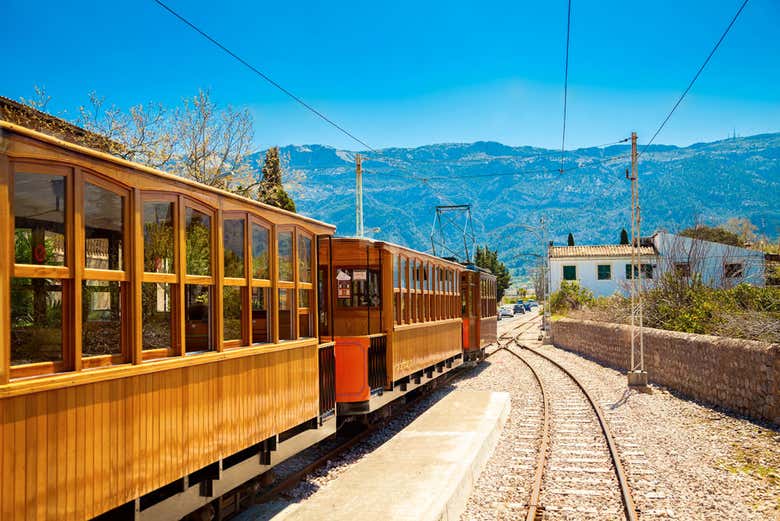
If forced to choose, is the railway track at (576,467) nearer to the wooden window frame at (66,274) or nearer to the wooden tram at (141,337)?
the wooden tram at (141,337)

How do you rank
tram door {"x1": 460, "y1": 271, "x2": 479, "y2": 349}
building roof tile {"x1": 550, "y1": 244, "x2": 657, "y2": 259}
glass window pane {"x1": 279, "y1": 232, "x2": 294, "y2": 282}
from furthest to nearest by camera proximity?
building roof tile {"x1": 550, "y1": 244, "x2": 657, "y2": 259} → tram door {"x1": 460, "y1": 271, "x2": 479, "y2": 349} → glass window pane {"x1": 279, "y1": 232, "x2": 294, "y2": 282}

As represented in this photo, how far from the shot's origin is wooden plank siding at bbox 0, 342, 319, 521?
3.62 metres

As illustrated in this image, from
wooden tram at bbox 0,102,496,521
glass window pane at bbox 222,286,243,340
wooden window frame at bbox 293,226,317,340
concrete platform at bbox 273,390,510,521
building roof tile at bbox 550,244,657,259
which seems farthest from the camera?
building roof tile at bbox 550,244,657,259

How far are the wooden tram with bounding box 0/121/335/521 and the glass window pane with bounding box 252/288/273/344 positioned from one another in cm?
2

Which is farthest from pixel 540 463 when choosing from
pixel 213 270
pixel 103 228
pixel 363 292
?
pixel 103 228

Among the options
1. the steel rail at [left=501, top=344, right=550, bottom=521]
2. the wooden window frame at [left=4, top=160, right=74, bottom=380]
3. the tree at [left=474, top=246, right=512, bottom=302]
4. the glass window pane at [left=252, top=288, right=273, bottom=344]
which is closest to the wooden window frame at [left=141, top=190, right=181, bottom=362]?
the wooden window frame at [left=4, top=160, right=74, bottom=380]

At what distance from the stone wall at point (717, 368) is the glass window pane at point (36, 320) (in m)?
10.1

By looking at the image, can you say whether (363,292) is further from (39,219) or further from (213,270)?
(39,219)

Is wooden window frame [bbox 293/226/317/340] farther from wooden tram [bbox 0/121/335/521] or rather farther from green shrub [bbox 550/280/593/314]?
green shrub [bbox 550/280/593/314]

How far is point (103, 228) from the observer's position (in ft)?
14.3

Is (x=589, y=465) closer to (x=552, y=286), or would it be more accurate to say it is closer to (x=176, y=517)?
(x=176, y=517)

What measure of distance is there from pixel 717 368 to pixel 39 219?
12360 millimetres

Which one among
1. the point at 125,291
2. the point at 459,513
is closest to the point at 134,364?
the point at 125,291

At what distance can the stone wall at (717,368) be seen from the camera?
11.1 metres
